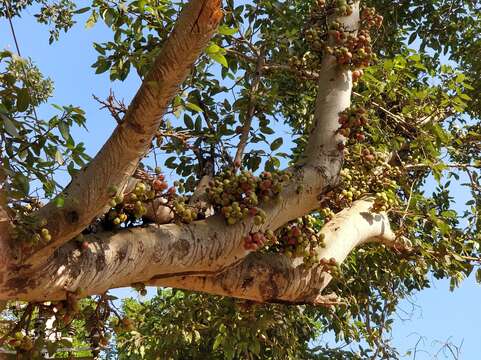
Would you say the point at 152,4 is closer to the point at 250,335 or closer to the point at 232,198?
the point at 232,198

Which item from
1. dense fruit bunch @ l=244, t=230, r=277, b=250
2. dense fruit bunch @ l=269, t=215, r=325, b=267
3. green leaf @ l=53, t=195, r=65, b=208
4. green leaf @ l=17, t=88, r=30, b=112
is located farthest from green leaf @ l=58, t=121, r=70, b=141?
dense fruit bunch @ l=269, t=215, r=325, b=267

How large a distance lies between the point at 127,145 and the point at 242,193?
785mm

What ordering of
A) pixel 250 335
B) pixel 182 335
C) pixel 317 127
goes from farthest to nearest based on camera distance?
1. pixel 182 335
2. pixel 250 335
3. pixel 317 127

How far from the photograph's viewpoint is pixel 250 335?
12.5ft

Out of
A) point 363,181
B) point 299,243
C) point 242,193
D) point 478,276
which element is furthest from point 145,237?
point 478,276

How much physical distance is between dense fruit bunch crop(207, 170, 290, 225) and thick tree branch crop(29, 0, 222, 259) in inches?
24.0

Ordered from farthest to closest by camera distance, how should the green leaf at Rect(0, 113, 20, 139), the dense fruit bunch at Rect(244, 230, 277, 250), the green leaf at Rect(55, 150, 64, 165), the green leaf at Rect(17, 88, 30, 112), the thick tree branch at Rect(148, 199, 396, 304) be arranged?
1. the thick tree branch at Rect(148, 199, 396, 304)
2. the dense fruit bunch at Rect(244, 230, 277, 250)
3. the green leaf at Rect(55, 150, 64, 165)
4. the green leaf at Rect(17, 88, 30, 112)
5. the green leaf at Rect(0, 113, 20, 139)

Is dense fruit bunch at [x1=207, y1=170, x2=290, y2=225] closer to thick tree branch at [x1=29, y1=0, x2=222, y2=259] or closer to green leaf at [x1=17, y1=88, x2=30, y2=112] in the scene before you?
thick tree branch at [x1=29, y1=0, x2=222, y2=259]

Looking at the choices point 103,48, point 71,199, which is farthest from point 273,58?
point 71,199

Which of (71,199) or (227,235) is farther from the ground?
(227,235)

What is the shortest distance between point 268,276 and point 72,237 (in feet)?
3.46

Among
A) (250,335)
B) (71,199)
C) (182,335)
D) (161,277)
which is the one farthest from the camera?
(182,335)

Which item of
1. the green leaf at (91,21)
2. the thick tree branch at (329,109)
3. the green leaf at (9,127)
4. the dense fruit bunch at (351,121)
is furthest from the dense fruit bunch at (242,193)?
the green leaf at (91,21)

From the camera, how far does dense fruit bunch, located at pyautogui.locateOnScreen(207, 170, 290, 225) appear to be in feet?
8.18
